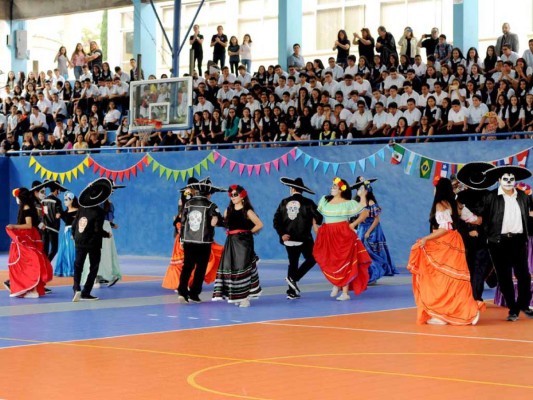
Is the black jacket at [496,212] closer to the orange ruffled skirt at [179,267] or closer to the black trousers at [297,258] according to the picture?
the black trousers at [297,258]

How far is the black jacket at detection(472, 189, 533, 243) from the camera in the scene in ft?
48.2

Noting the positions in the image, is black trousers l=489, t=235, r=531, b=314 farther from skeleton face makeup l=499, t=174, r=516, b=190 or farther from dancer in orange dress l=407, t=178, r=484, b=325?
skeleton face makeup l=499, t=174, r=516, b=190

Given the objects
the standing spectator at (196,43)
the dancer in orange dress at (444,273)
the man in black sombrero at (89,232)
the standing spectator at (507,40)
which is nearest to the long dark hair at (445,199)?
the dancer in orange dress at (444,273)

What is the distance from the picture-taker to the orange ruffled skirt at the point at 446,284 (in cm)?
1434

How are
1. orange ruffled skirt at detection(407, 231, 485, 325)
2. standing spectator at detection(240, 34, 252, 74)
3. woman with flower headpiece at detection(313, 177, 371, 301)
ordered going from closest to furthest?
orange ruffled skirt at detection(407, 231, 485, 325) → woman with flower headpiece at detection(313, 177, 371, 301) → standing spectator at detection(240, 34, 252, 74)

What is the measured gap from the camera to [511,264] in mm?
14820

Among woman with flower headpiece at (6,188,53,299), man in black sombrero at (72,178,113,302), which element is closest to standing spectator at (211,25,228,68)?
woman with flower headpiece at (6,188,53,299)

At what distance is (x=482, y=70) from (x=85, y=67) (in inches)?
622

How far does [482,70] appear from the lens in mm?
25953

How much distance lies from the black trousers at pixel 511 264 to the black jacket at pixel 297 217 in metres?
4.00

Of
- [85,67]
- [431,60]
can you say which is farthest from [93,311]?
[85,67]

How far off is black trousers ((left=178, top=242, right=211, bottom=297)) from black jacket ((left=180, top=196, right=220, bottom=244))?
0.12 metres

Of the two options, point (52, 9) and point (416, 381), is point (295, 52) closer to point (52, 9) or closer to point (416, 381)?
point (52, 9)

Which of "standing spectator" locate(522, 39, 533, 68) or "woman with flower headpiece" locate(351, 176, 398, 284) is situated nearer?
"woman with flower headpiece" locate(351, 176, 398, 284)
